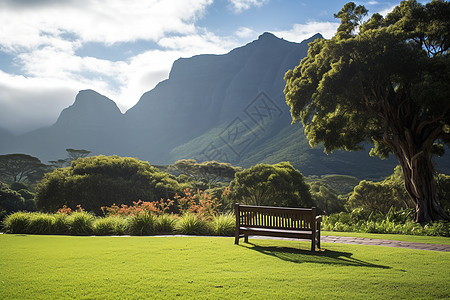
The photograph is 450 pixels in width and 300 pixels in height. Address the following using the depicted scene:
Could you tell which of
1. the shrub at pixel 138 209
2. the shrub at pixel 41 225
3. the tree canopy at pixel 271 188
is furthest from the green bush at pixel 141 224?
the tree canopy at pixel 271 188

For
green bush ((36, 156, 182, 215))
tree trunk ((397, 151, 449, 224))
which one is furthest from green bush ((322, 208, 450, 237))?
green bush ((36, 156, 182, 215))

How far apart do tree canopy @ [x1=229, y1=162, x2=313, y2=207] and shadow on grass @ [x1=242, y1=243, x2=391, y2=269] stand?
16.4 m

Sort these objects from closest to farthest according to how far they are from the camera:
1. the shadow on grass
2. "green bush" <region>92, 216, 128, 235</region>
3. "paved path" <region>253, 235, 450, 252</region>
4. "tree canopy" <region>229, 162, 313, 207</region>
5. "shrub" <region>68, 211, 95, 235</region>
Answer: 1. the shadow on grass
2. "paved path" <region>253, 235, 450, 252</region>
3. "green bush" <region>92, 216, 128, 235</region>
4. "shrub" <region>68, 211, 95, 235</region>
5. "tree canopy" <region>229, 162, 313, 207</region>

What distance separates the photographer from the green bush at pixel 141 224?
10797 mm

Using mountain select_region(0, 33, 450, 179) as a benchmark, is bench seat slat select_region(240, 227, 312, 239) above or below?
below

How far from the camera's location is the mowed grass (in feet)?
13.8

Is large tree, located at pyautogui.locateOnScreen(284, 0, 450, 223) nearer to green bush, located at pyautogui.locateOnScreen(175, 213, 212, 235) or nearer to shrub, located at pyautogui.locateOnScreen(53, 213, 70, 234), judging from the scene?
green bush, located at pyautogui.locateOnScreen(175, 213, 212, 235)

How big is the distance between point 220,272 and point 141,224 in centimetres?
626

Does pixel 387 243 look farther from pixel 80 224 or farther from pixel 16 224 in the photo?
pixel 16 224

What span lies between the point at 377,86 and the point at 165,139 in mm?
140350

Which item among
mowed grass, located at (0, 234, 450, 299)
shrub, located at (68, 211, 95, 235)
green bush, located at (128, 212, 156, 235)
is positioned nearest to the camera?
mowed grass, located at (0, 234, 450, 299)

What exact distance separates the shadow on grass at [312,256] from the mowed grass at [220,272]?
17 millimetres

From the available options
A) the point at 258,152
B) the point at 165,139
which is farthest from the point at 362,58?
the point at 165,139

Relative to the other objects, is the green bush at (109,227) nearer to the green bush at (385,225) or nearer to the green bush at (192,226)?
the green bush at (192,226)
